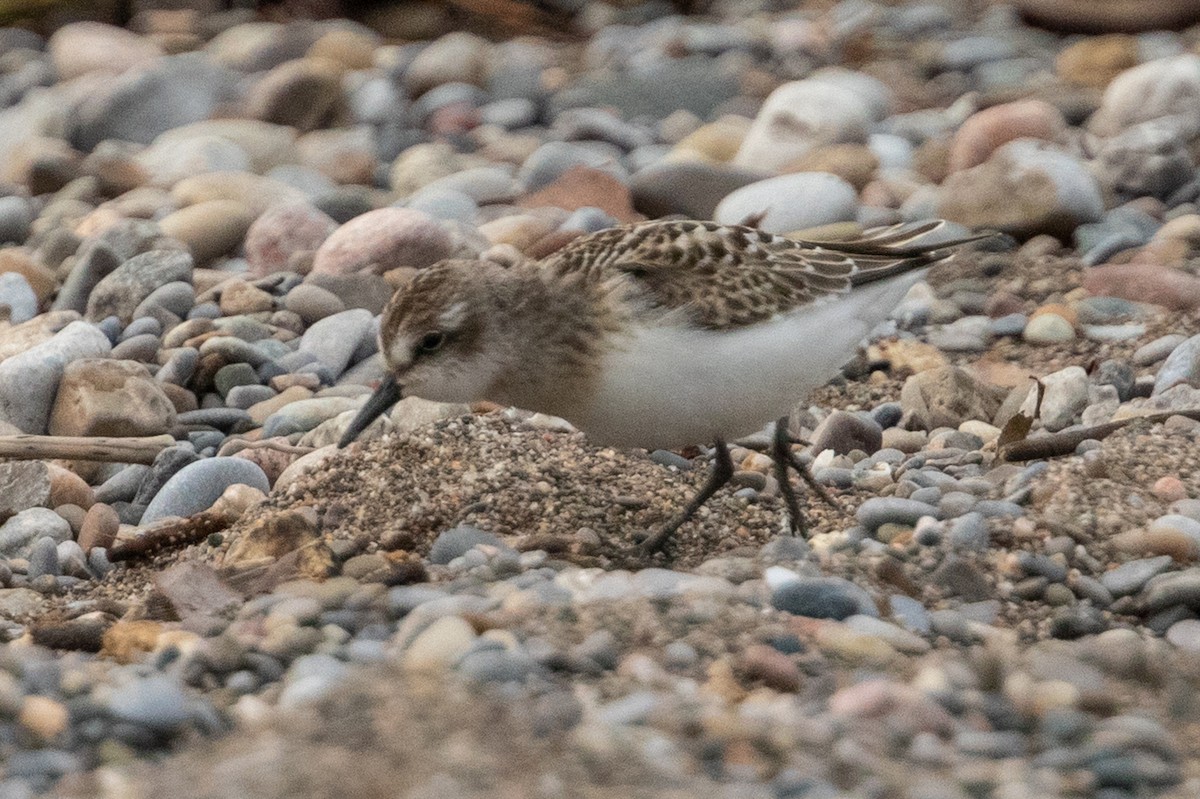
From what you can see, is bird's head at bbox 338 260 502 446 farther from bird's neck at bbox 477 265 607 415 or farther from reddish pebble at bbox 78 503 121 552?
reddish pebble at bbox 78 503 121 552

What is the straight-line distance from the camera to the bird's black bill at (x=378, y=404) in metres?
4.81

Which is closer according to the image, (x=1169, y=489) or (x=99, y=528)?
(x=1169, y=489)

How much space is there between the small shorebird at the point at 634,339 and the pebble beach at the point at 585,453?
43 cm

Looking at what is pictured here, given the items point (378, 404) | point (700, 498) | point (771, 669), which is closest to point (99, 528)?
point (378, 404)

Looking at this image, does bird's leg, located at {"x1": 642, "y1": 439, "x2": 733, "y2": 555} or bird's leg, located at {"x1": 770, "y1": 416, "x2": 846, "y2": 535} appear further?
bird's leg, located at {"x1": 770, "y1": 416, "x2": 846, "y2": 535}

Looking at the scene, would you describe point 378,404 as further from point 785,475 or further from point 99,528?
point 99,528

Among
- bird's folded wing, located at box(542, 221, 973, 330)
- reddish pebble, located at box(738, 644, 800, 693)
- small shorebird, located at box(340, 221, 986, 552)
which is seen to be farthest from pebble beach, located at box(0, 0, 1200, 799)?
bird's folded wing, located at box(542, 221, 973, 330)

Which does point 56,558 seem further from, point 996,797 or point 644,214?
point 644,214

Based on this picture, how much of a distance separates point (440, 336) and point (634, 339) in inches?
22.2

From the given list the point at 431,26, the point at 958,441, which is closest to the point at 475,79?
the point at 431,26

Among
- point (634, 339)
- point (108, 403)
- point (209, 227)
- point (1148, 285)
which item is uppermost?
point (634, 339)

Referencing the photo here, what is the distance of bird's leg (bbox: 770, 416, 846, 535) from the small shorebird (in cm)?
1

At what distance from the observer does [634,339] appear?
181 inches

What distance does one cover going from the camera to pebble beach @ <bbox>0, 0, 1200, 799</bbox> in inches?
132
